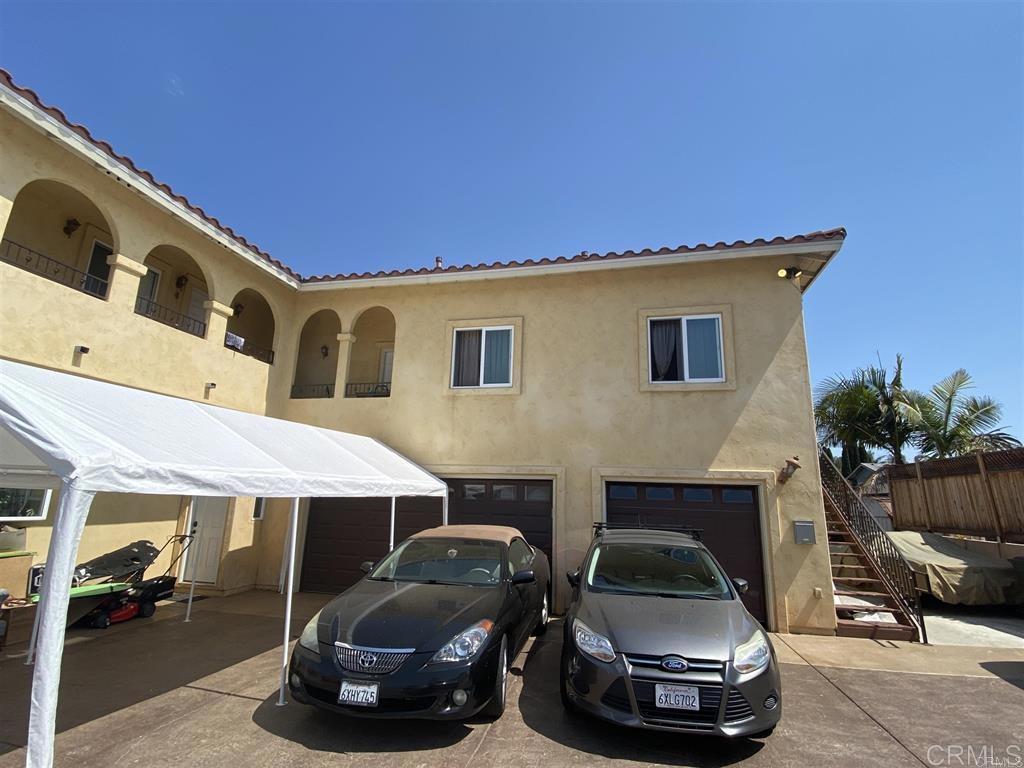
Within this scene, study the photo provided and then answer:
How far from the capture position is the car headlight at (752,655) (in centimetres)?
386

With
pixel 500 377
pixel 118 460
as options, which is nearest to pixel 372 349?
pixel 500 377

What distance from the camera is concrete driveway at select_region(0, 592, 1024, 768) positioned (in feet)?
12.3

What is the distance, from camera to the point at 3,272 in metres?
5.76

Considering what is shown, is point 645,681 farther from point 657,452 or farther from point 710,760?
point 657,452

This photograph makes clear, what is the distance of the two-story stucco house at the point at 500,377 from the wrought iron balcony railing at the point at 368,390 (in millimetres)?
191

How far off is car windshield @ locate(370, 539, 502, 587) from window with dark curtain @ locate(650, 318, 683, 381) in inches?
190

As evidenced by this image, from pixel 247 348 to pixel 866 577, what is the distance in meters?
13.2

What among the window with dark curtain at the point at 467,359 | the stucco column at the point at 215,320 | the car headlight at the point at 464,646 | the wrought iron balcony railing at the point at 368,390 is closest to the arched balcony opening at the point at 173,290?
the stucco column at the point at 215,320

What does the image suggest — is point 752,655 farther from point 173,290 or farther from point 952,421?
point 952,421

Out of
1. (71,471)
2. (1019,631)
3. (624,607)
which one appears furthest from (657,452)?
(71,471)

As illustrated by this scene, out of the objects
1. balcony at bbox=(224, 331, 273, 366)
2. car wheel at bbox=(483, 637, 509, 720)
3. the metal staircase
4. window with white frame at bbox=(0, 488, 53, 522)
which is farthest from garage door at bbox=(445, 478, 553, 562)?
window with white frame at bbox=(0, 488, 53, 522)

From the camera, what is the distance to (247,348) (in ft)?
35.8

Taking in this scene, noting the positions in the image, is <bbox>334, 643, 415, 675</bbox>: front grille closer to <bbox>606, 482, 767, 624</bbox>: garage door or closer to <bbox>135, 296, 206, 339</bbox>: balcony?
<bbox>606, 482, 767, 624</bbox>: garage door

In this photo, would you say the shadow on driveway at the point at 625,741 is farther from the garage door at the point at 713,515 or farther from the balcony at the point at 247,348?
the balcony at the point at 247,348
